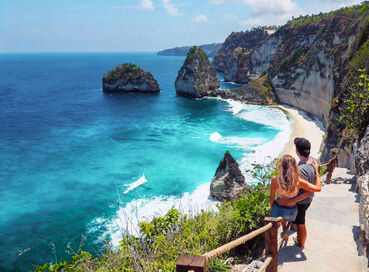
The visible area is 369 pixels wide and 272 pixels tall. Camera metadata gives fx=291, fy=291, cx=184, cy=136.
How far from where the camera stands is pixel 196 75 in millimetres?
74312

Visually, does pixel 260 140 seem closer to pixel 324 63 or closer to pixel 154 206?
pixel 324 63

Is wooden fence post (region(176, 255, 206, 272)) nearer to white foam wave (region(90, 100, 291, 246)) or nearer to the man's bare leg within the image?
white foam wave (region(90, 100, 291, 246))

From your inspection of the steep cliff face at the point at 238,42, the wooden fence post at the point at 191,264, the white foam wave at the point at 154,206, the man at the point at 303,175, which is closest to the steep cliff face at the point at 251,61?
the steep cliff face at the point at 238,42

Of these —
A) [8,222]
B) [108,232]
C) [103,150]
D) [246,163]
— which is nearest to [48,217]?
[8,222]

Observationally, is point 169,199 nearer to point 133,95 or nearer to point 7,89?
point 133,95

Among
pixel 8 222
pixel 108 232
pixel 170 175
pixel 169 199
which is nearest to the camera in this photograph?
pixel 108 232

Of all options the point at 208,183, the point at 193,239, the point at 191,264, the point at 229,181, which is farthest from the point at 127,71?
the point at 191,264

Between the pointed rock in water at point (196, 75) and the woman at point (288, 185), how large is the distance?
70016 mm

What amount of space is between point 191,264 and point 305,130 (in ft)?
141

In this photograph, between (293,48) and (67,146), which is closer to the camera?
(67,146)

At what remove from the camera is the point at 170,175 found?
30047 mm

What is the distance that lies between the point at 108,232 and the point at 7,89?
90.3m

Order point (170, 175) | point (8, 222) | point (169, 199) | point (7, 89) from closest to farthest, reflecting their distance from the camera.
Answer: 1. point (8, 222)
2. point (169, 199)
3. point (170, 175)
4. point (7, 89)

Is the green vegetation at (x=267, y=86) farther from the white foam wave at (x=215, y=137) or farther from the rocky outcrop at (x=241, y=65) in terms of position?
the rocky outcrop at (x=241, y=65)
